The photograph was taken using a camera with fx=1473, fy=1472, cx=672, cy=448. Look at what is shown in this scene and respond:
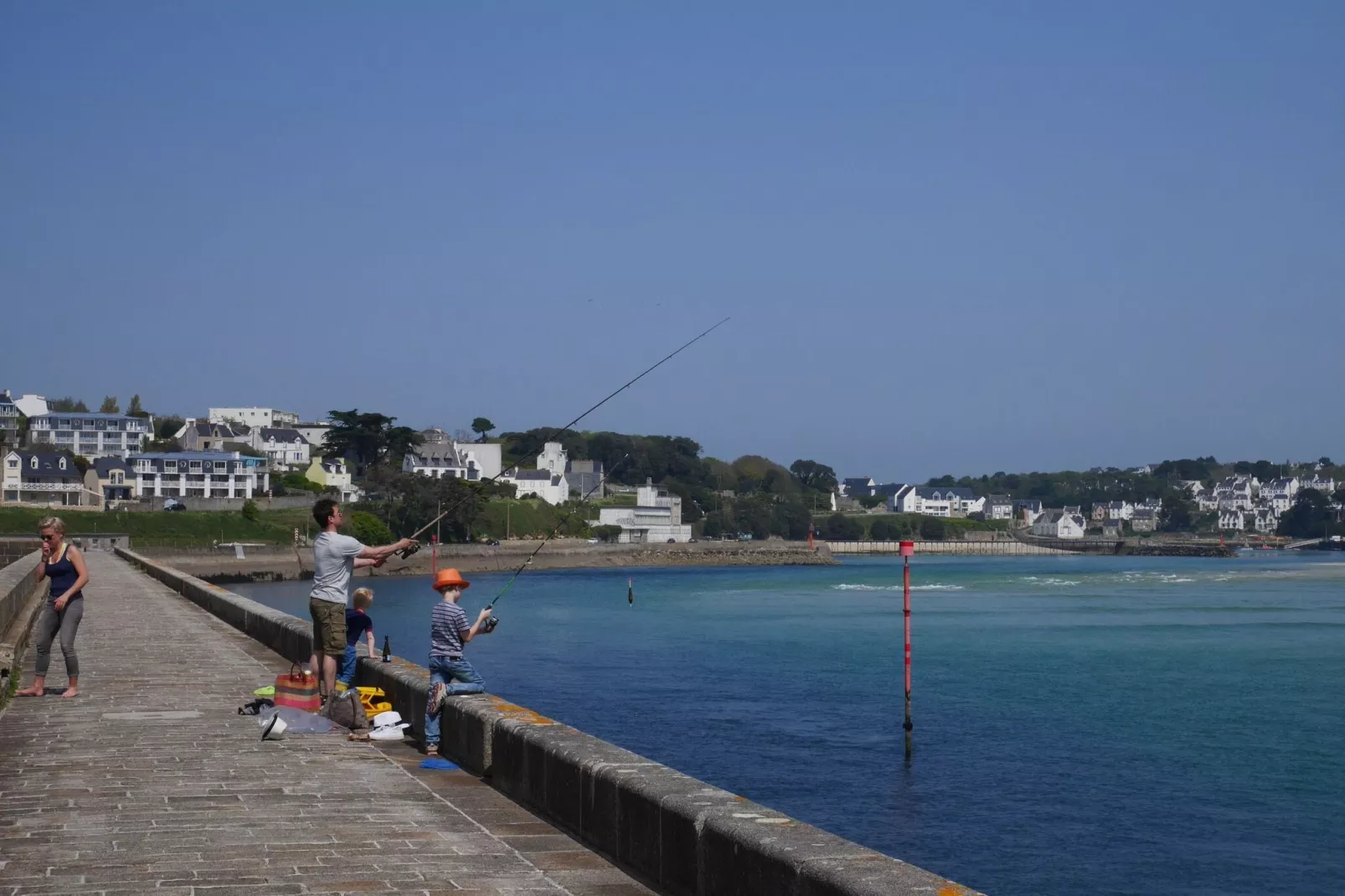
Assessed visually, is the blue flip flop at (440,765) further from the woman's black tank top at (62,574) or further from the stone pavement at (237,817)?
the woman's black tank top at (62,574)

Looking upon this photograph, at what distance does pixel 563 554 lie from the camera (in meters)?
133

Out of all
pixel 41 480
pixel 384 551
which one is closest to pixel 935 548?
pixel 41 480

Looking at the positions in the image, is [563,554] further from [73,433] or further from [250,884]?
[250,884]

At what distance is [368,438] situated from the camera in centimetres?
13675

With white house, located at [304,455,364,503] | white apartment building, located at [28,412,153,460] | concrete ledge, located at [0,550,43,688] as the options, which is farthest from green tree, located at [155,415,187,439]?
concrete ledge, located at [0,550,43,688]

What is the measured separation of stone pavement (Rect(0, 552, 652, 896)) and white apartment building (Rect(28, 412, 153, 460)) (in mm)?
146119

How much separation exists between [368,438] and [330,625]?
12940cm

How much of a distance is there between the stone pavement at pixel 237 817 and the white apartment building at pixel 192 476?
11767 cm

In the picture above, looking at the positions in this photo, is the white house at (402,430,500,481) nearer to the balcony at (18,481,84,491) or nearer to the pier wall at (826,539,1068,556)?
the balcony at (18,481,84,491)

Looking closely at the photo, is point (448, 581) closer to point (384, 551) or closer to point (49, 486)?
point (384, 551)

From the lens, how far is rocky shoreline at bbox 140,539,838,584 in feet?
289

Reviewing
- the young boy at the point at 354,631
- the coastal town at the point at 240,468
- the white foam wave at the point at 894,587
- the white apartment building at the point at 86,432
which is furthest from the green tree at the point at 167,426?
the young boy at the point at 354,631

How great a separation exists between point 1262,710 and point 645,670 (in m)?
14.3

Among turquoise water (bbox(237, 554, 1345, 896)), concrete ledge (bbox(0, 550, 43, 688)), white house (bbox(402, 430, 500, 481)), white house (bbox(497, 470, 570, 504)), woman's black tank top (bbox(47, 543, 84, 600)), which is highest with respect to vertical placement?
white house (bbox(402, 430, 500, 481))
